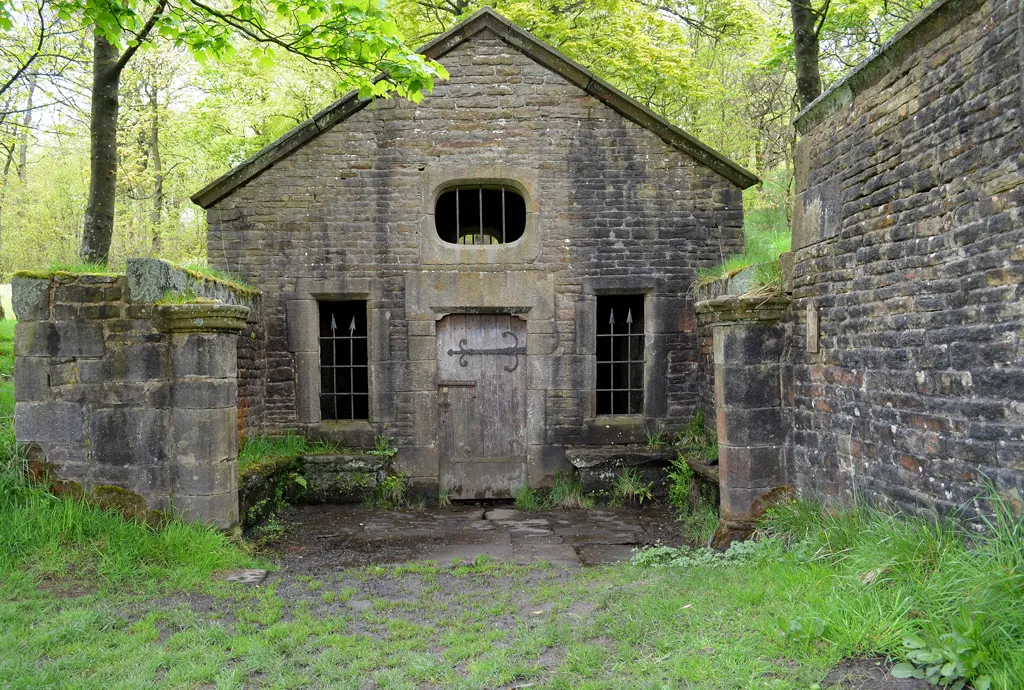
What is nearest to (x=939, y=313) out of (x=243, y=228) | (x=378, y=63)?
(x=378, y=63)

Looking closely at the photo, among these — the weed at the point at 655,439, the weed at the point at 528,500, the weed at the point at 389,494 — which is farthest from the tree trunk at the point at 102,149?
the weed at the point at 655,439

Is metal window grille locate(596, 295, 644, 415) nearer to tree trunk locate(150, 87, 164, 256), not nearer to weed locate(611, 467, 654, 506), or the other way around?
weed locate(611, 467, 654, 506)

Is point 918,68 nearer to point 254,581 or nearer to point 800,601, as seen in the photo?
point 800,601

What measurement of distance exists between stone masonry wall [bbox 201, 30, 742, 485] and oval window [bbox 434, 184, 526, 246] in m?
1.17

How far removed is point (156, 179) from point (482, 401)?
13.7 metres

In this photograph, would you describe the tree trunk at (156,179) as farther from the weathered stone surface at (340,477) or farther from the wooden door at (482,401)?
the wooden door at (482,401)

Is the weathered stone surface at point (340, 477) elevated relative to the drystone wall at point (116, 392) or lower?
lower

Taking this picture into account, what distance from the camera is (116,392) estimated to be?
5824mm

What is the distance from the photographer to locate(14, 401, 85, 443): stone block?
229 inches

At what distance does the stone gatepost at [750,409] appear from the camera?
19.4 feet

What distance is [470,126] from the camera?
27.5ft

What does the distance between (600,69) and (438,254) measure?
316 inches

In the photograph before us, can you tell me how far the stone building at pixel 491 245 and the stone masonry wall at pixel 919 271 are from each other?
2.67m

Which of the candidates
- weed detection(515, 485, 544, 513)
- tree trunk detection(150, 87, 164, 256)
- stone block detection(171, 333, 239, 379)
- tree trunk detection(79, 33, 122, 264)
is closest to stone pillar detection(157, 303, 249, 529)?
stone block detection(171, 333, 239, 379)
